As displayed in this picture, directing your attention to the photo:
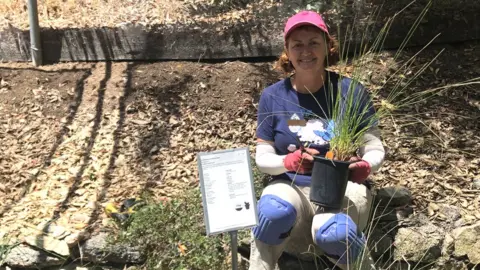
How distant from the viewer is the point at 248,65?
4465mm

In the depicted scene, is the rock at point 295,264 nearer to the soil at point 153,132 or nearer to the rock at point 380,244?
the rock at point 380,244

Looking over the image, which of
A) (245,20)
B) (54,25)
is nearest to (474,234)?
(245,20)

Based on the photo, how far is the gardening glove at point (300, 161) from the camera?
2533 mm

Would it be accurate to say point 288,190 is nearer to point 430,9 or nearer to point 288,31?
point 288,31

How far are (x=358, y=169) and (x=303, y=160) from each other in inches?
9.9

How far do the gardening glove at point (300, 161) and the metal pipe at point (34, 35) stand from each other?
8.99ft

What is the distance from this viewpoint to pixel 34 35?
4.49 meters

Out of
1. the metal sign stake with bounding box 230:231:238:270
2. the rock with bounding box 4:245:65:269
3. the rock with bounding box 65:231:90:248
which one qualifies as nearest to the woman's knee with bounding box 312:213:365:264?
the metal sign stake with bounding box 230:231:238:270

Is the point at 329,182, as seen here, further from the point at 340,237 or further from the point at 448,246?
the point at 448,246

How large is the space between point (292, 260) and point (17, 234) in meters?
1.61

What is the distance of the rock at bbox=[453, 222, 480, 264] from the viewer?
295cm

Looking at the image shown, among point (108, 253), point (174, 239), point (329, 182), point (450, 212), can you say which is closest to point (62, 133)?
point (108, 253)

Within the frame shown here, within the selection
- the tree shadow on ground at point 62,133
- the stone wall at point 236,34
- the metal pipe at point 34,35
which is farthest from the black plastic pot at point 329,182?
the metal pipe at point 34,35

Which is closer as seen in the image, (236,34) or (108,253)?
(108,253)
